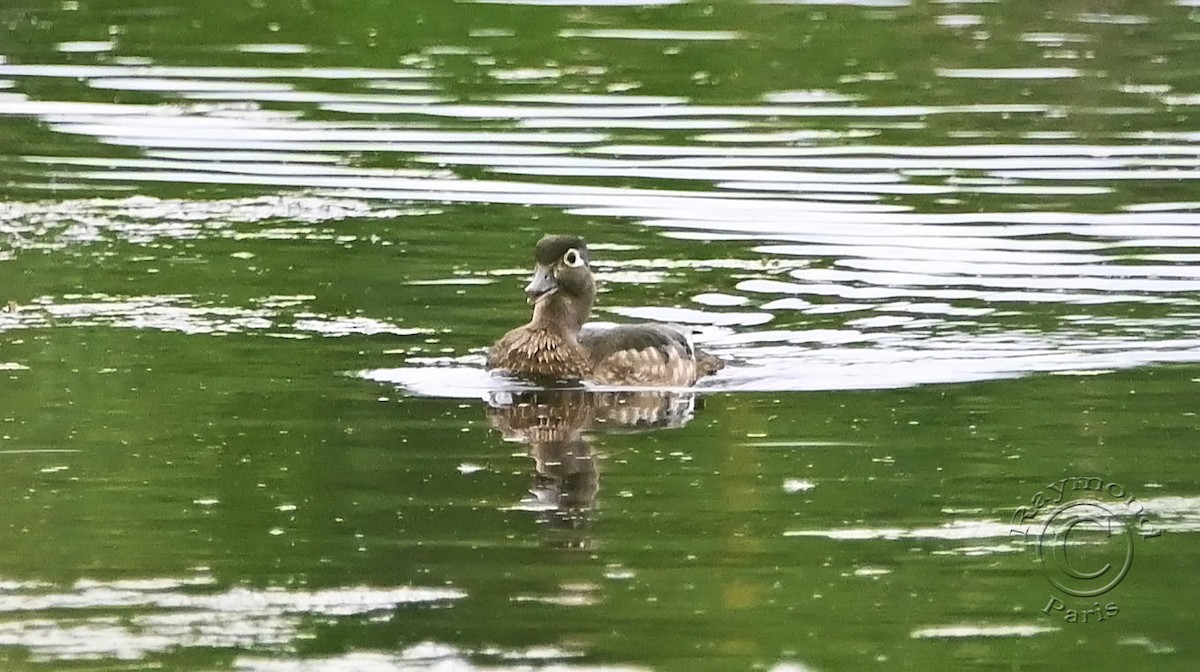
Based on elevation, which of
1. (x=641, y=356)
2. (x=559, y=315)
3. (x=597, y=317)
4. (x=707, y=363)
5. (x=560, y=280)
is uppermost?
(x=560, y=280)

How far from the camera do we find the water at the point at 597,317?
1041 centimetres

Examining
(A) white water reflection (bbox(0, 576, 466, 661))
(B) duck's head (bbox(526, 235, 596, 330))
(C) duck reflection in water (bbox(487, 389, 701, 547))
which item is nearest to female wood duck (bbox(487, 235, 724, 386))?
(B) duck's head (bbox(526, 235, 596, 330))

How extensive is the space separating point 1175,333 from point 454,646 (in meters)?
7.63

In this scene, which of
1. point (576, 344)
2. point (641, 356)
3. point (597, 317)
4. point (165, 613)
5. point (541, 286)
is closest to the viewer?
point (165, 613)

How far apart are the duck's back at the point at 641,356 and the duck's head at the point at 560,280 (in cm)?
22

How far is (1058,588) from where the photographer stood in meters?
10.9

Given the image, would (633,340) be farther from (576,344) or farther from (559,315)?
(559,315)

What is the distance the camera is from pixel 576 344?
611 inches

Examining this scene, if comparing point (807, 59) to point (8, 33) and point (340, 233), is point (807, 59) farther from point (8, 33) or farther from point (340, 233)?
point (340, 233)

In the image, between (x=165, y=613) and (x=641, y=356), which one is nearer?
(x=165, y=613)

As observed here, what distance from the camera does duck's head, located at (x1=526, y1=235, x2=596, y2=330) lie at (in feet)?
50.7

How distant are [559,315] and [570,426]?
4.69 ft

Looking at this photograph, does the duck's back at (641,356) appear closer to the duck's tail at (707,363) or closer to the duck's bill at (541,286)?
the duck's tail at (707,363)

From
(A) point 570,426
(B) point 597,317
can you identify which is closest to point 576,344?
(A) point 570,426
